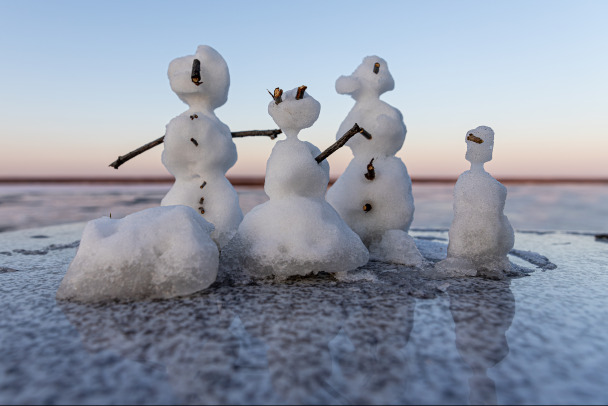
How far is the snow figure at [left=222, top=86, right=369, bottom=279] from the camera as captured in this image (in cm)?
205

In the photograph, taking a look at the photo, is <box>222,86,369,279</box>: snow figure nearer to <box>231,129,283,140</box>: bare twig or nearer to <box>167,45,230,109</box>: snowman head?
<box>231,129,283,140</box>: bare twig

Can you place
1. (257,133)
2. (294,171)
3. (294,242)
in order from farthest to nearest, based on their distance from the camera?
(257,133) < (294,171) < (294,242)

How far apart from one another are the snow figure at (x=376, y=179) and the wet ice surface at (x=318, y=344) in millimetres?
618

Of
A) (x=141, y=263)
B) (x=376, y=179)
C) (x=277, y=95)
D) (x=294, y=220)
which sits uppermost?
(x=277, y=95)

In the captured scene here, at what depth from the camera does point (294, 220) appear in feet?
6.94

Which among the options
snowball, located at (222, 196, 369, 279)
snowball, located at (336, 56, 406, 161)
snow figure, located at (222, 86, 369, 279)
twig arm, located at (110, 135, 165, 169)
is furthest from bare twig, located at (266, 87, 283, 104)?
twig arm, located at (110, 135, 165, 169)

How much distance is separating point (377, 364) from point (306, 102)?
1.48 m

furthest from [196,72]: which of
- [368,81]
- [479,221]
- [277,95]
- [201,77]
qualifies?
[479,221]

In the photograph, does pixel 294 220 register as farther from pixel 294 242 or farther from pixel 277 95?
pixel 277 95

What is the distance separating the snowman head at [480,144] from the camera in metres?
2.28

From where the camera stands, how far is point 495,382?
1.07 metres

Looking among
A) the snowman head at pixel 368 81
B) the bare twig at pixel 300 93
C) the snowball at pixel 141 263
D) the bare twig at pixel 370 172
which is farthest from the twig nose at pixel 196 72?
the bare twig at pixel 370 172

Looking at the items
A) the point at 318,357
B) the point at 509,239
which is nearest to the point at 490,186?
the point at 509,239

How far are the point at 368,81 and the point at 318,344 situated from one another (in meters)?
2.10
